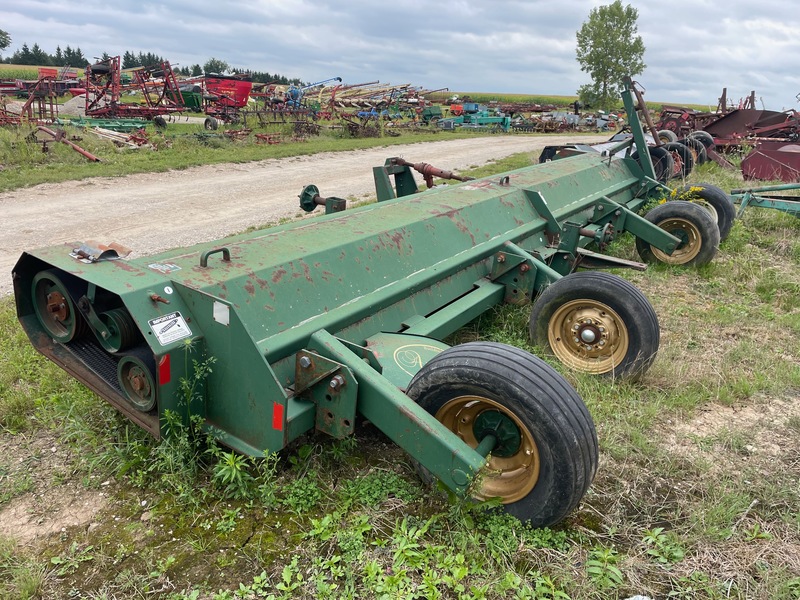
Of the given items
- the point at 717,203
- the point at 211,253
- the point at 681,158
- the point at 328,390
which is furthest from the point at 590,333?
the point at 681,158

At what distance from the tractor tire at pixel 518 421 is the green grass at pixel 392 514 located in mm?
143

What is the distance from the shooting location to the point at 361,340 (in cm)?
319

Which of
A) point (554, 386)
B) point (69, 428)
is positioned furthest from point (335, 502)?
point (69, 428)

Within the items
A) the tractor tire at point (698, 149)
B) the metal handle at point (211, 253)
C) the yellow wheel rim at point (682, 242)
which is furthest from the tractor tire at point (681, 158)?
the metal handle at point (211, 253)

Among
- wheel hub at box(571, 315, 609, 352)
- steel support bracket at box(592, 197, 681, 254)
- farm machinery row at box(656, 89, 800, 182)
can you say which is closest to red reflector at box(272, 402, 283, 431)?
wheel hub at box(571, 315, 609, 352)

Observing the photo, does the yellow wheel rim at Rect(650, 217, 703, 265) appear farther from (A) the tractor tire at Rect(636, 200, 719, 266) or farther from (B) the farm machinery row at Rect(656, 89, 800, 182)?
(B) the farm machinery row at Rect(656, 89, 800, 182)

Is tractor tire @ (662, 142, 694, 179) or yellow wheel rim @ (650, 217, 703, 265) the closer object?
yellow wheel rim @ (650, 217, 703, 265)

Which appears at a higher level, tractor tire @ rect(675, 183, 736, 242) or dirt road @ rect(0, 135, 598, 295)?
tractor tire @ rect(675, 183, 736, 242)

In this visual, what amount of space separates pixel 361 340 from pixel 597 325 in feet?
5.14

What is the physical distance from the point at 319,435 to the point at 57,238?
18.6 feet

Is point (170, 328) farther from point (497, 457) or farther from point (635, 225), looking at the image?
point (635, 225)

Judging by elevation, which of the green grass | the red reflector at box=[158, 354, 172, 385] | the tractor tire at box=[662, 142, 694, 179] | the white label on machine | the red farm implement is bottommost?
the green grass

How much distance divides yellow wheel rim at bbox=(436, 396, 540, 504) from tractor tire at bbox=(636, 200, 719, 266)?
177 inches

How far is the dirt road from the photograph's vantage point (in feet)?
23.8
